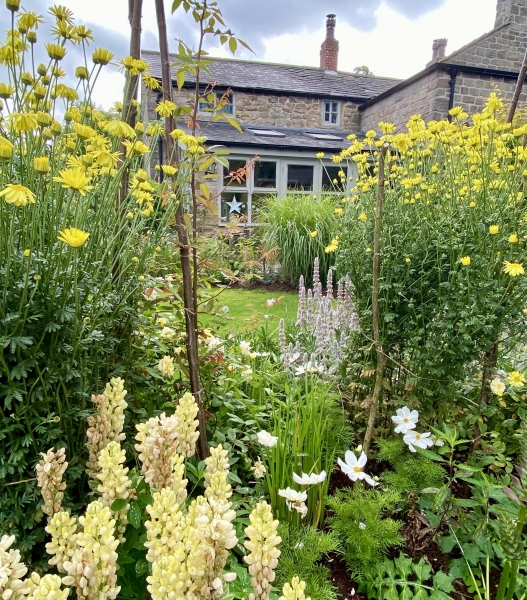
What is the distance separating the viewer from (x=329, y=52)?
1509 centimetres

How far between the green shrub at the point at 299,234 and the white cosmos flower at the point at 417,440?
4615mm

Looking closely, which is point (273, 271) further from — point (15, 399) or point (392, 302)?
point (15, 399)

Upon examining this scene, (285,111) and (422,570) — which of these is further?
(285,111)

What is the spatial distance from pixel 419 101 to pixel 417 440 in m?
10.9

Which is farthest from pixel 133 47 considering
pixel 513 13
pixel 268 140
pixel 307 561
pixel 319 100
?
pixel 319 100

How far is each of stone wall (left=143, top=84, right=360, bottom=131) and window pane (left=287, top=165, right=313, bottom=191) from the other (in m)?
2.01

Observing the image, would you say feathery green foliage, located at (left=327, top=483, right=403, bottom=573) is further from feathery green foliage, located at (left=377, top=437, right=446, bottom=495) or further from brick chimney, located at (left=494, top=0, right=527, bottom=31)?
brick chimney, located at (left=494, top=0, right=527, bottom=31)

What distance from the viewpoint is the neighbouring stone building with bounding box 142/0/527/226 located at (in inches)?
389

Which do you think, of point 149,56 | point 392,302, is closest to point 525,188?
point 392,302

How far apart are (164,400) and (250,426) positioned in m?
0.36

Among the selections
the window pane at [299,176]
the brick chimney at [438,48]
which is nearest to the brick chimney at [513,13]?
the brick chimney at [438,48]

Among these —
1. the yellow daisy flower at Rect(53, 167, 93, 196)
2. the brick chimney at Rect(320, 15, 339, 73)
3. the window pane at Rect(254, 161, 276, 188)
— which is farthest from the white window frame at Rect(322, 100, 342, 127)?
the yellow daisy flower at Rect(53, 167, 93, 196)

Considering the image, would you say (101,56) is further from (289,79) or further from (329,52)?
(329,52)

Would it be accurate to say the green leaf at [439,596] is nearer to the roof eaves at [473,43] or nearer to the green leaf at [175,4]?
the green leaf at [175,4]
